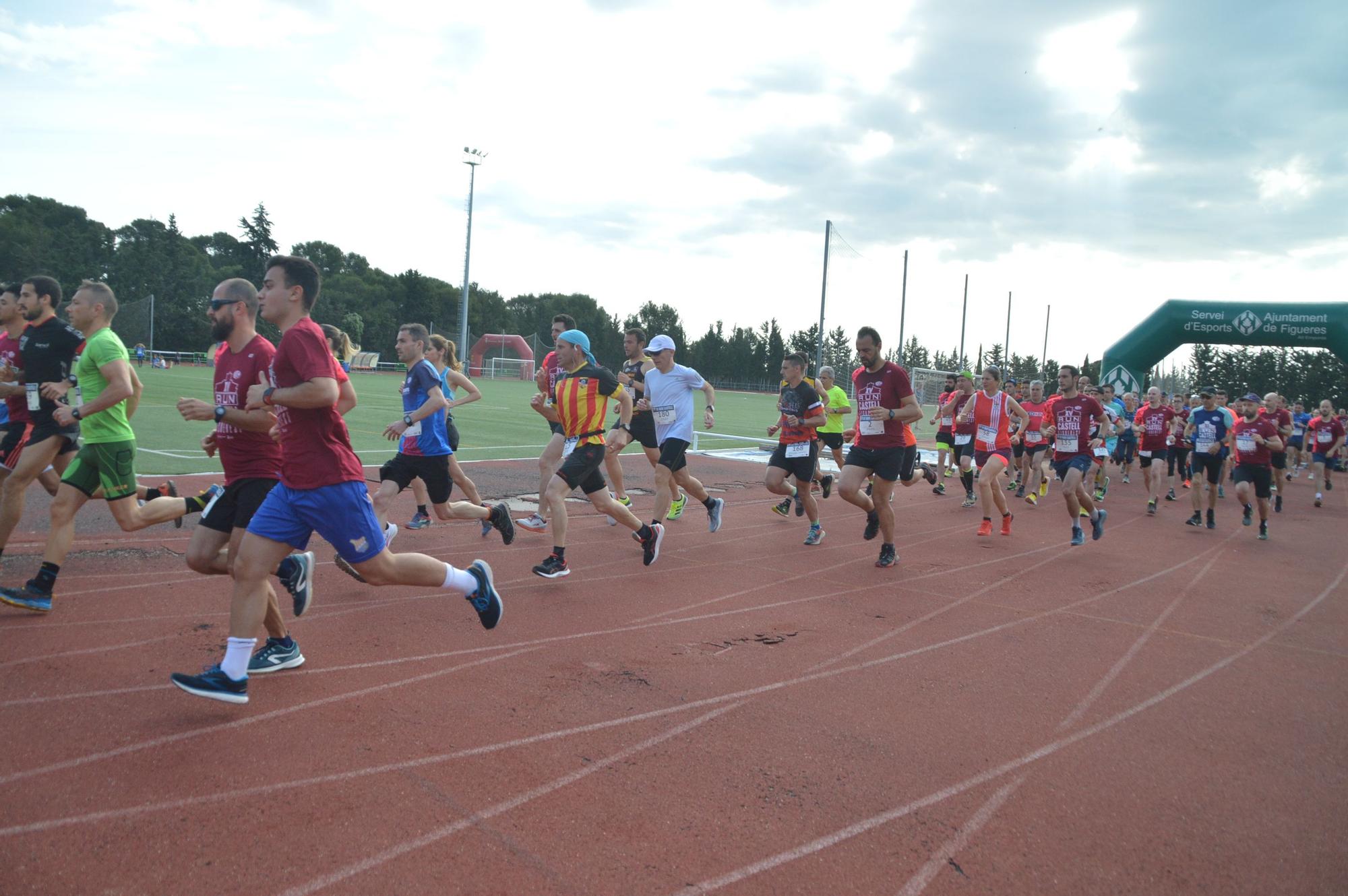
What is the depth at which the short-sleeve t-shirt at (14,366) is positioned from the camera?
19.3ft

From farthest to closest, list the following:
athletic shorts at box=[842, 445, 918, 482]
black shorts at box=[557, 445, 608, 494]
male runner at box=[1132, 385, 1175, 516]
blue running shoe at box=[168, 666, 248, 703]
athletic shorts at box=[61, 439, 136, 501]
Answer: male runner at box=[1132, 385, 1175, 516] < athletic shorts at box=[842, 445, 918, 482] < black shorts at box=[557, 445, 608, 494] < athletic shorts at box=[61, 439, 136, 501] < blue running shoe at box=[168, 666, 248, 703]

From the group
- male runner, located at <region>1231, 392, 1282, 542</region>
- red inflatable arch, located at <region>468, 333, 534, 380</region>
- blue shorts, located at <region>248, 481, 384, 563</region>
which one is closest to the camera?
blue shorts, located at <region>248, 481, 384, 563</region>

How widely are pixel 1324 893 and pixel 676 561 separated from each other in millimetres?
5663

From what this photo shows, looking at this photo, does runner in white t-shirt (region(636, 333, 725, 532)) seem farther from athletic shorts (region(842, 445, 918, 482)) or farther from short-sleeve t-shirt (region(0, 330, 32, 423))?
short-sleeve t-shirt (region(0, 330, 32, 423))

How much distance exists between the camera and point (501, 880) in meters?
2.86

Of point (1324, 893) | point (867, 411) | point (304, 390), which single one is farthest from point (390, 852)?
point (867, 411)

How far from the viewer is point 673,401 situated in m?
9.53

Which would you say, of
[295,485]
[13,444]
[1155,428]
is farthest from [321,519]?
[1155,428]

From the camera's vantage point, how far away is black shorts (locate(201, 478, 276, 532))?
4.52 m

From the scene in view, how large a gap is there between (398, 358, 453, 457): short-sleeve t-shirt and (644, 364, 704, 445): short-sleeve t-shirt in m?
2.74

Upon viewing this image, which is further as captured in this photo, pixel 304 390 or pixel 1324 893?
pixel 304 390

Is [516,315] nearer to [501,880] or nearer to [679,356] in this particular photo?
[679,356]

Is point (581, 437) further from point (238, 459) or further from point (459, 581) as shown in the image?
point (238, 459)

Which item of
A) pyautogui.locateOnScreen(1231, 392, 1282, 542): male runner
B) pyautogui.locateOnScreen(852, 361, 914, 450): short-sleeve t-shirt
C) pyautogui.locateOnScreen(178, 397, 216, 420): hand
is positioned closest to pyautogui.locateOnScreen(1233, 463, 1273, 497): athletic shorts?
pyautogui.locateOnScreen(1231, 392, 1282, 542): male runner
